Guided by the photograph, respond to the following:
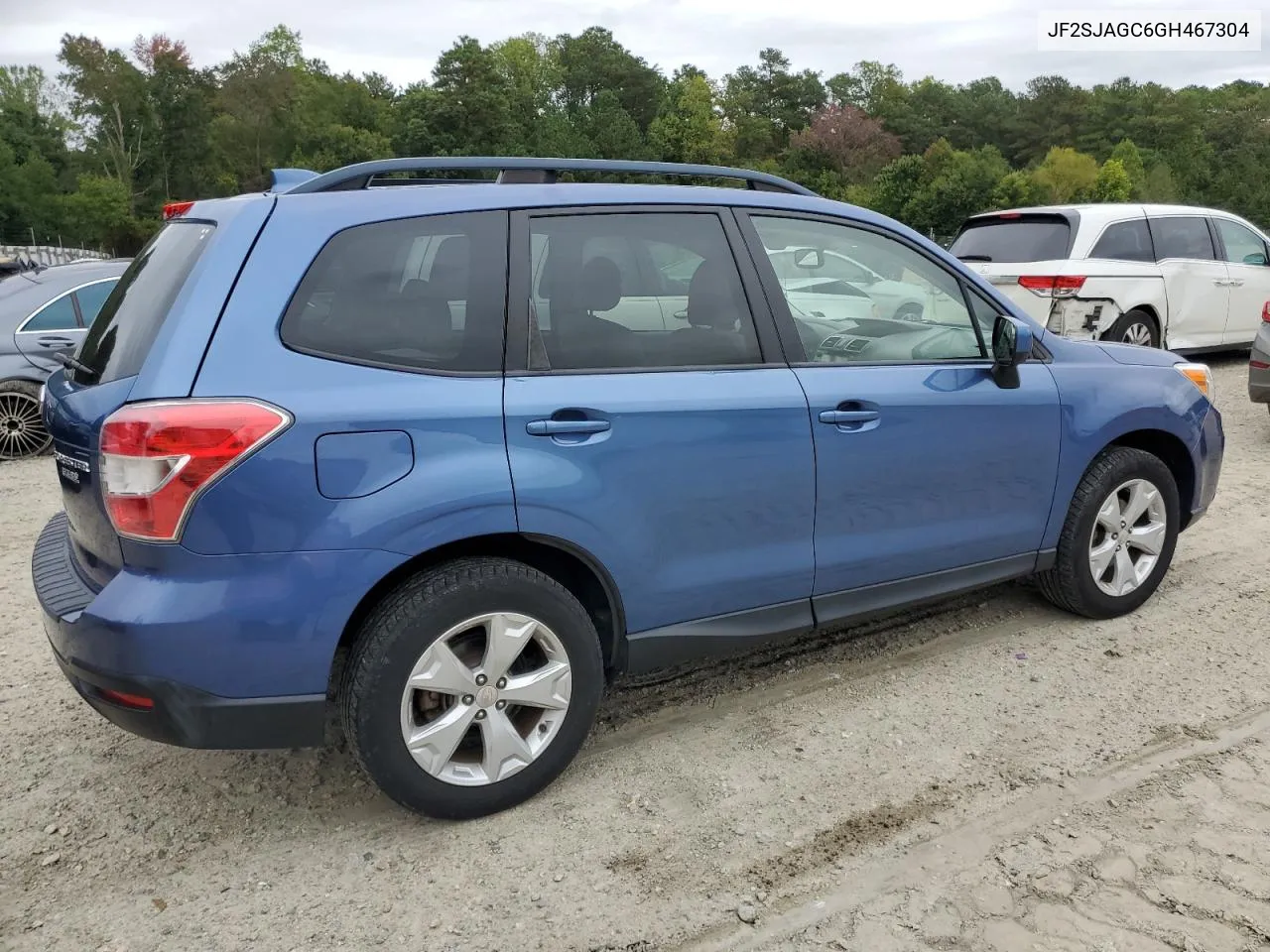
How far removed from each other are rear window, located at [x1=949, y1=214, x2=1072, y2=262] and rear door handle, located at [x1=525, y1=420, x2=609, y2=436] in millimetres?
7463

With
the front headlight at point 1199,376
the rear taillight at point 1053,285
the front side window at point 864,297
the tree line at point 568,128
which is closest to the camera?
the front side window at point 864,297

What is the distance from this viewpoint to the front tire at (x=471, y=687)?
2.75 m

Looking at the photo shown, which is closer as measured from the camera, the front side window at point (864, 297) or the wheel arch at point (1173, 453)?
the front side window at point (864, 297)

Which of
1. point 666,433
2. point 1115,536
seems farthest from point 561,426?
point 1115,536

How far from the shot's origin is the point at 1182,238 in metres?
10.2

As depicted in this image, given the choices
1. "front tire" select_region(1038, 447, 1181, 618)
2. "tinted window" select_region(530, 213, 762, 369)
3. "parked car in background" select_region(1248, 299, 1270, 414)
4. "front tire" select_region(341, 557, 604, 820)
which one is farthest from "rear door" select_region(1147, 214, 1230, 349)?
"front tire" select_region(341, 557, 604, 820)

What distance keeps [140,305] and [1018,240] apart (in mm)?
8333

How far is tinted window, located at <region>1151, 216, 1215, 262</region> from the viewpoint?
9.99m

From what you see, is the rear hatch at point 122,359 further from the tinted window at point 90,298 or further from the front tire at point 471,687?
the tinted window at point 90,298

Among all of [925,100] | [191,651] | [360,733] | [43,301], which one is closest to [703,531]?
[360,733]

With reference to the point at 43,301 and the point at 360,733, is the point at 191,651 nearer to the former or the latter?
the point at 360,733

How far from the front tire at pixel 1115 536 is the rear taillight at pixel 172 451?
3127 millimetres

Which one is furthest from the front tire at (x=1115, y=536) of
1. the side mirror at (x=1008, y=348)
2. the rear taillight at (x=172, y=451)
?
the rear taillight at (x=172, y=451)

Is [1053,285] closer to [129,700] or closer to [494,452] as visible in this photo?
[494,452]
